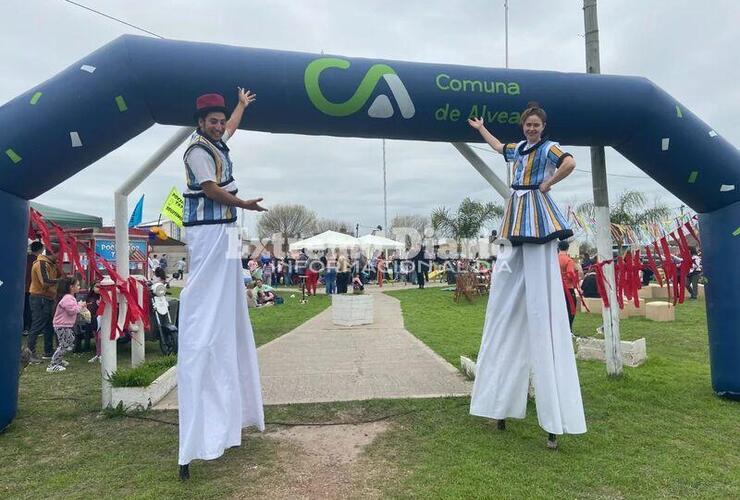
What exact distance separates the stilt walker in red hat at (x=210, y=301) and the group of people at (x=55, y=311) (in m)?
4.46

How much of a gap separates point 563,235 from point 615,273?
2360mm

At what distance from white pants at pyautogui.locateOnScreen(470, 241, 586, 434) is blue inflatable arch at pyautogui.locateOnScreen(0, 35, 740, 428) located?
56.4 inches

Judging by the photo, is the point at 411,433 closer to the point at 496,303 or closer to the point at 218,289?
the point at 496,303

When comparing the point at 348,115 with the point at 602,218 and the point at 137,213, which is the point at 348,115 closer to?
the point at 602,218

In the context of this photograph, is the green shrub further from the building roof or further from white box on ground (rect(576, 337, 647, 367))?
the building roof

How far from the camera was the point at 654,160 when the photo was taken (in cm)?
473

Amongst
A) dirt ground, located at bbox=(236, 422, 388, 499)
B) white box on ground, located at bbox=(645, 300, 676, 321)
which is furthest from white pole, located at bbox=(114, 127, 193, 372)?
white box on ground, located at bbox=(645, 300, 676, 321)

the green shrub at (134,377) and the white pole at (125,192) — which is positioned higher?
the white pole at (125,192)

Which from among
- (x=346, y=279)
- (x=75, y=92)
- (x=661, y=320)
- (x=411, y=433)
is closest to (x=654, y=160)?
(x=411, y=433)

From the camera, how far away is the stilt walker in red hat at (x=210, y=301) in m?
3.27

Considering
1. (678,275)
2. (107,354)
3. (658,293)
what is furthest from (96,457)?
(658,293)

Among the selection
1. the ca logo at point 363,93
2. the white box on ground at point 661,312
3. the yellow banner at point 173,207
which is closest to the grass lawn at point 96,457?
the ca logo at point 363,93

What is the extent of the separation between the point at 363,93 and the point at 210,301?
2130 mm

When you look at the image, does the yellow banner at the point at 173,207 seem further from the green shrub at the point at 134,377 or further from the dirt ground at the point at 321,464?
the dirt ground at the point at 321,464
